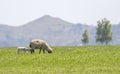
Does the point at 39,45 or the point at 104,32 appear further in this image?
the point at 104,32

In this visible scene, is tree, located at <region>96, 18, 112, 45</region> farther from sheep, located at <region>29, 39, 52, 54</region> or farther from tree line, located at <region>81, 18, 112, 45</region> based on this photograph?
sheep, located at <region>29, 39, 52, 54</region>

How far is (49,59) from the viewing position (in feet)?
124

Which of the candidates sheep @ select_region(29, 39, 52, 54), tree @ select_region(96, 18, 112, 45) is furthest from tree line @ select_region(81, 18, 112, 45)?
sheep @ select_region(29, 39, 52, 54)

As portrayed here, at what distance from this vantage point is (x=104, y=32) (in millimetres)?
167750

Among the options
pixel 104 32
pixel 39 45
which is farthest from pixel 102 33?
pixel 39 45

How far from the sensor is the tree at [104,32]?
163 metres

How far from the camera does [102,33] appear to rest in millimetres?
167375

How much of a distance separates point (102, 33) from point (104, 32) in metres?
1.09

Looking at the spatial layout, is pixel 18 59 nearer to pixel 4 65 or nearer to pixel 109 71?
pixel 4 65

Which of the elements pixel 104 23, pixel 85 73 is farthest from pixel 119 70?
pixel 104 23

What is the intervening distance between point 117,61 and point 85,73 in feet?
28.5

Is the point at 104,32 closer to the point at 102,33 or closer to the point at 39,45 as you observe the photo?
the point at 102,33

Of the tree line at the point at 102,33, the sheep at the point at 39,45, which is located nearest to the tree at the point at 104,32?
the tree line at the point at 102,33

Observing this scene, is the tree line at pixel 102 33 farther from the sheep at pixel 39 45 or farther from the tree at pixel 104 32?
the sheep at pixel 39 45
